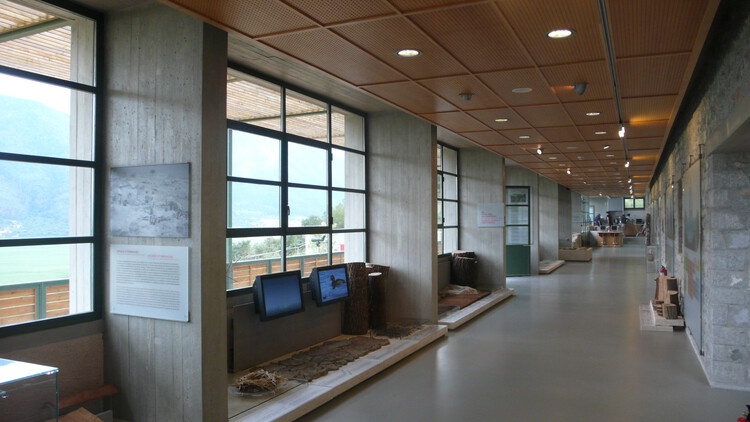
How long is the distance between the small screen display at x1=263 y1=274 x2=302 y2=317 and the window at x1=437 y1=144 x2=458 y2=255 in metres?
6.81

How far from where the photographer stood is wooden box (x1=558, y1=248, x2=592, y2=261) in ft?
73.7

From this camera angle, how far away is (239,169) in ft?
20.5

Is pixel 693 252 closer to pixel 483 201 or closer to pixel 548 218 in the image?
pixel 483 201

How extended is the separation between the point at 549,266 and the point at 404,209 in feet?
39.6

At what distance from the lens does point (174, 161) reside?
442 centimetres

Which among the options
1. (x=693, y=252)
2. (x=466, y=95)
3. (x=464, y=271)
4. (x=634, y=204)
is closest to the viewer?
(x=466, y=95)

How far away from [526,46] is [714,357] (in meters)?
3.99

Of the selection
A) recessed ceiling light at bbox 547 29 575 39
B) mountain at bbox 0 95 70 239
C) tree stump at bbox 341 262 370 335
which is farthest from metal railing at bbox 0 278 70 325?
recessed ceiling light at bbox 547 29 575 39

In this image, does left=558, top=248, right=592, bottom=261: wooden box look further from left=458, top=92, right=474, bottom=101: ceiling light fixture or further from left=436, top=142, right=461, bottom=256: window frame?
left=458, top=92, right=474, bottom=101: ceiling light fixture

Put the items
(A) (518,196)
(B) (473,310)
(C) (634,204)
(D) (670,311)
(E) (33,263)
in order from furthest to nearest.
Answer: (C) (634,204), (A) (518,196), (B) (473,310), (D) (670,311), (E) (33,263)

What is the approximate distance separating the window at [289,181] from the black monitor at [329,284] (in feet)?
1.08

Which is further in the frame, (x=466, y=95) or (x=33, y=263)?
(x=466, y=95)

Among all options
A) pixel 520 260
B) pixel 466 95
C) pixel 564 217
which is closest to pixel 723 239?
pixel 466 95

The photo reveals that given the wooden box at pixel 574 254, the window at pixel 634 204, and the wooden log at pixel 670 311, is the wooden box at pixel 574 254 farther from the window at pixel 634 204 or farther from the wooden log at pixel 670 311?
the window at pixel 634 204
